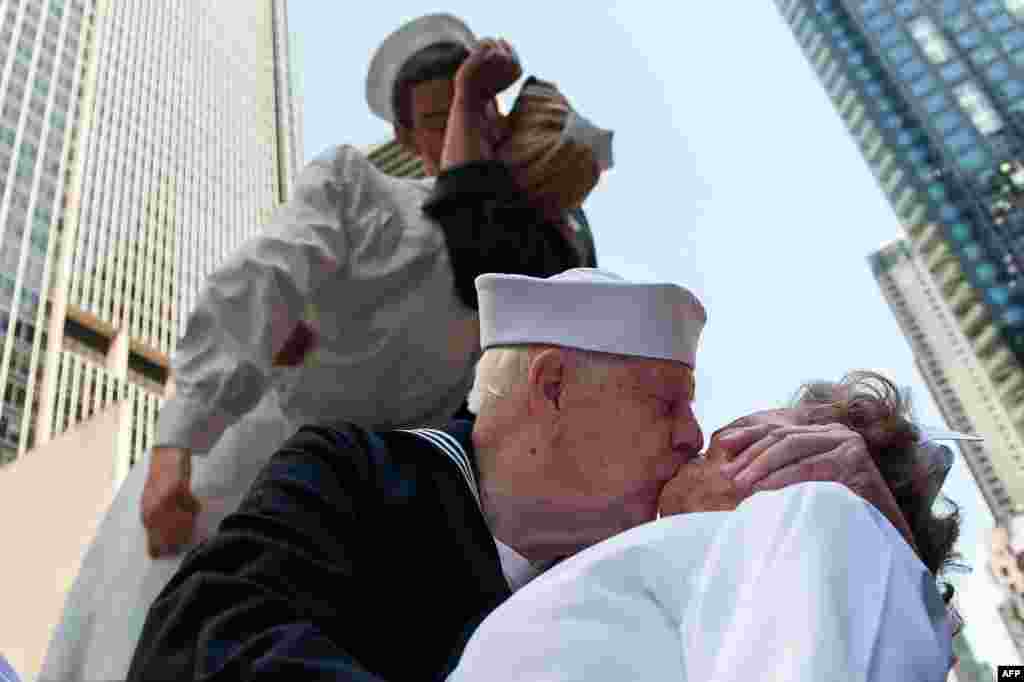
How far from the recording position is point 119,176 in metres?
50.8

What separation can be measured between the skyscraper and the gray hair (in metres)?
38.7

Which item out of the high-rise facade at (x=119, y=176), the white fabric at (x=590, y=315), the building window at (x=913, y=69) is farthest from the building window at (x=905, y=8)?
the white fabric at (x=590, y=315)

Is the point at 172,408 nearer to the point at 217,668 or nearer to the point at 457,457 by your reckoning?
the point at 457,457

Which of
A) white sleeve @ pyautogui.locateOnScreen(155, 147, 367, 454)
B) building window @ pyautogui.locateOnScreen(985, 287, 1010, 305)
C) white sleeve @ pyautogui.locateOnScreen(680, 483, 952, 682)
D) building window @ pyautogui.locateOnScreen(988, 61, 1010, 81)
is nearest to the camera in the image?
white sleeve @ pyautogui.locateOnScreen(680, 483, 952, 682)

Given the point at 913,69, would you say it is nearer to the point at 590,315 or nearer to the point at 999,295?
the point at 999,295

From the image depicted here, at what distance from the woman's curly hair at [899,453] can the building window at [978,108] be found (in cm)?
4685

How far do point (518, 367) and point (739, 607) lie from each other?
0.74m

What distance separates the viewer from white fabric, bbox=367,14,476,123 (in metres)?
2.93

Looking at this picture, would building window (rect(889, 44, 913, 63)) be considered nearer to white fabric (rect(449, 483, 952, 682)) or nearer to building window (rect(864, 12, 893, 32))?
building window (rect(864, 12, 893, 32))

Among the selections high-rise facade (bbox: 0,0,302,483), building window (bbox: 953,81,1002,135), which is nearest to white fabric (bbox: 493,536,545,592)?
high-rise facade (bbox: 0,0,302,483)

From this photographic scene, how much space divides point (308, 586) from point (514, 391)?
53cm

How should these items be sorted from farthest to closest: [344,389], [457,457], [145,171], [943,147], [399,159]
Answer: [145,171]
[943,147]
[399,159]
[344,389]
[457,457]

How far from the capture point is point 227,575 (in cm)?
101

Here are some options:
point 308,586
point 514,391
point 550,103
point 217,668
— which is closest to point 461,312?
point 550,103
